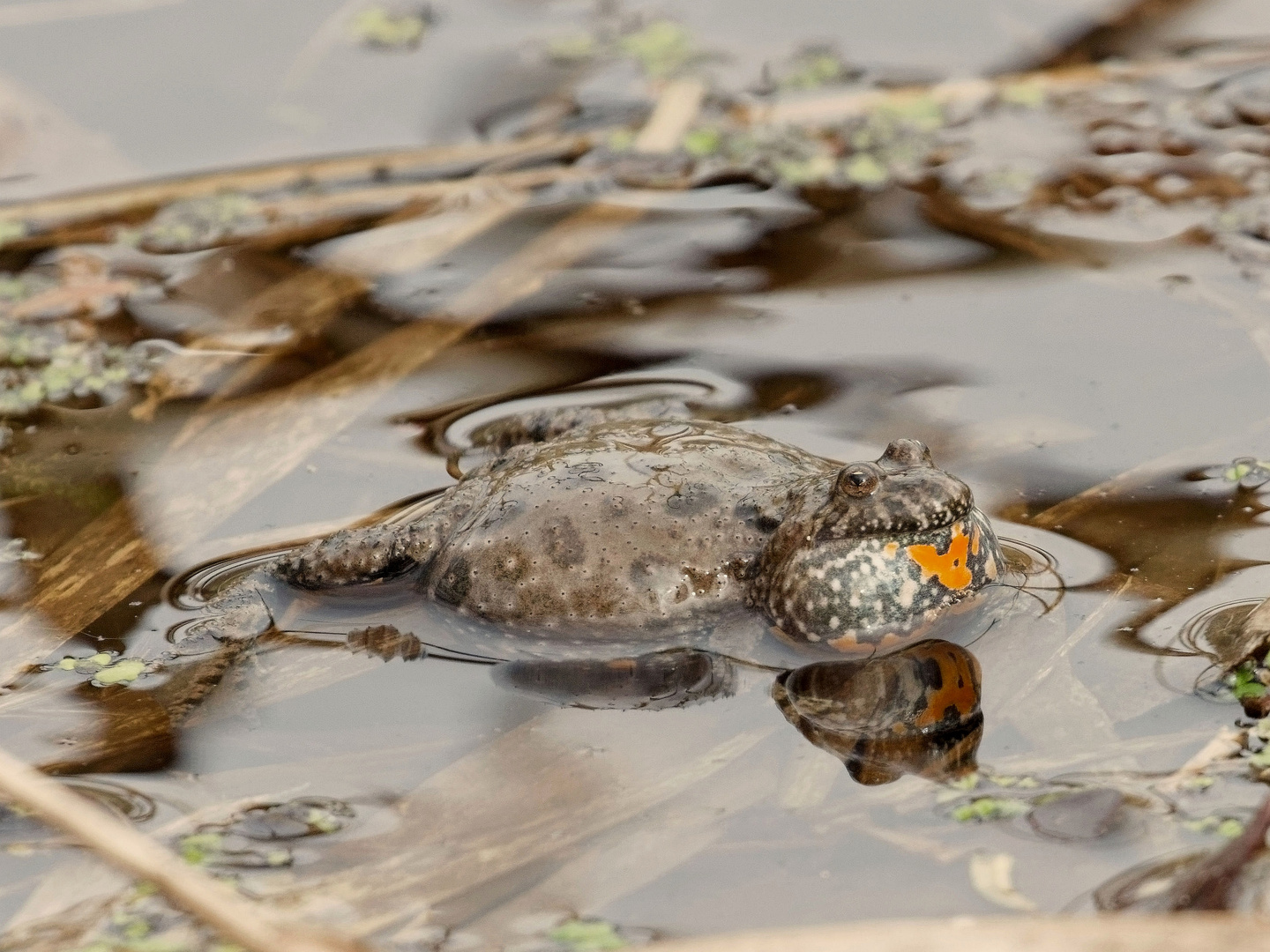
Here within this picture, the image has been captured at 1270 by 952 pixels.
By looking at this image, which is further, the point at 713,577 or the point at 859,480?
the point at 713,577

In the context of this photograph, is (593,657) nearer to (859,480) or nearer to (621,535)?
(621,535)

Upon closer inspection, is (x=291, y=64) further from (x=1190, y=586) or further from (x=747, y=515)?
(x=1190, y=586)

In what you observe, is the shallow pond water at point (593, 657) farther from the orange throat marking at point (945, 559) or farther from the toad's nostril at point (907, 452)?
the toad's nostril at point (907, 452)

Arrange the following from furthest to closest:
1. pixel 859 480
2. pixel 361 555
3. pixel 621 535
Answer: pixel 361 555 → pixel 621 535 → pixel 859 480

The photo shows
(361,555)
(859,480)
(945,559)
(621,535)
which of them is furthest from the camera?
(361,555)

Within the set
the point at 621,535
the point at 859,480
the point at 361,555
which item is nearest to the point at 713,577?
the point at 621,535

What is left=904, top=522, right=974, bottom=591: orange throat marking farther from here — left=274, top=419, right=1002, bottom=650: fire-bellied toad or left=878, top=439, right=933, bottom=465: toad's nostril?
left=878, top=439, right=933, bottom=465: toad's nostril

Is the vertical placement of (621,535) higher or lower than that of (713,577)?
higher

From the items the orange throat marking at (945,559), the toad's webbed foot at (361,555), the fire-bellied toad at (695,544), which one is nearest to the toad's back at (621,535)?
the fire-bellied toad at (695,544)
